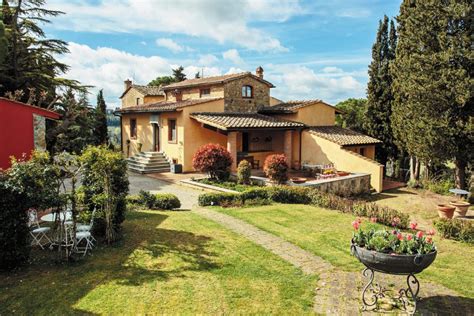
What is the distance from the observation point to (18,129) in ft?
36.8

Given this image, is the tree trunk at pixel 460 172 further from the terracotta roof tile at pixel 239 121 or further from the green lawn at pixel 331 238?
the green lawn at pixel 331 238

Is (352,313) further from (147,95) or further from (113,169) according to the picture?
(147,95)

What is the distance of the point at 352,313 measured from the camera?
5.63 metres

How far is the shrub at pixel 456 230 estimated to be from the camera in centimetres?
1070

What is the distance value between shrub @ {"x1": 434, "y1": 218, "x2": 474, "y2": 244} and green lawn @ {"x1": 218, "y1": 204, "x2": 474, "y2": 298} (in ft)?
1.21

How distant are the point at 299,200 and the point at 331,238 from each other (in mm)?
5151

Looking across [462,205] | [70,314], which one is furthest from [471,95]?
[70,314]

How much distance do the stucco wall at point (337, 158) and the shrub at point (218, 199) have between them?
9.18m

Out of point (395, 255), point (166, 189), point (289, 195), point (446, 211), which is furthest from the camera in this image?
point (166, 189)

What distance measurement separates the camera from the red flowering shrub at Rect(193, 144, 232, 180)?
17078 mm

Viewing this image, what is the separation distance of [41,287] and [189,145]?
50.4 feet

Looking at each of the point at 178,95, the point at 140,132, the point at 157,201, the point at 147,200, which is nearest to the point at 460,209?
the point at 157,201

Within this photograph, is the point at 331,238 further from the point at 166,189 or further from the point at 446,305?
the point at 166,189

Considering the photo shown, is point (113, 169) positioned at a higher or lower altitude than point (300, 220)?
higher
